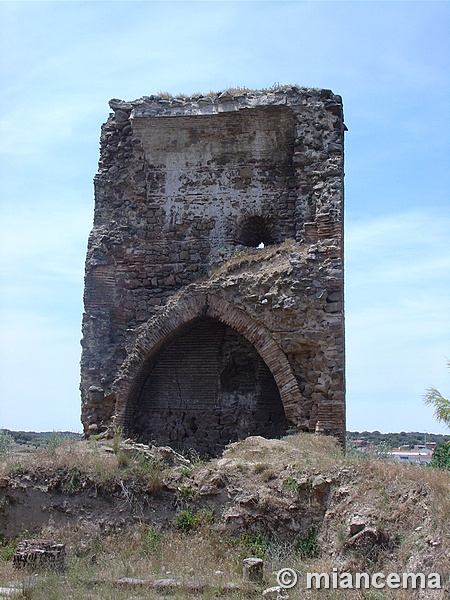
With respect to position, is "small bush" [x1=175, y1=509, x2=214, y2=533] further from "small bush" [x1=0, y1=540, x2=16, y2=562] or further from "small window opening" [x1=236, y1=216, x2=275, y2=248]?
"small window opening" [x1=236, y1=216, x2=275, y2=248]

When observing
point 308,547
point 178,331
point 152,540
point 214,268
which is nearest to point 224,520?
point 152,540

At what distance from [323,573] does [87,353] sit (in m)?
6.65

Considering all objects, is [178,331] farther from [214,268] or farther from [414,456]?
[414,456]

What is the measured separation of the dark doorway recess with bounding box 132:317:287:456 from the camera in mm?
12586

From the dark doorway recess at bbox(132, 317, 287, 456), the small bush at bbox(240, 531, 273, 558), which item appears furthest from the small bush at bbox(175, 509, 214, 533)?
the dark doorway recess at bbox(132, 317, 287, 456)

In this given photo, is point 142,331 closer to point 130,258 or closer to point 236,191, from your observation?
point 130,258

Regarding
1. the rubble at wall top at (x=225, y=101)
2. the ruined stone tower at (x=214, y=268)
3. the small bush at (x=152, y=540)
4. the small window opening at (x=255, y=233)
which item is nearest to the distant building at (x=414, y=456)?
the ruined stone tower at (x=214, y=268)

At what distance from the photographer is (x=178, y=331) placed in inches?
497

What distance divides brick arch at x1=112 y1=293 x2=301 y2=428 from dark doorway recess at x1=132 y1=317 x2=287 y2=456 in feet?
0.86

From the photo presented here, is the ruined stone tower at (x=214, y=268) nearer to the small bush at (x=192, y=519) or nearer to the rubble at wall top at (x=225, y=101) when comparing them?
the rubble at wall top at (x=225, y=101)

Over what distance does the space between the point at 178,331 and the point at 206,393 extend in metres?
1.13

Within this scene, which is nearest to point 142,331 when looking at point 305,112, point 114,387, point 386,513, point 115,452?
point 114,387

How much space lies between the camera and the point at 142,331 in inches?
503

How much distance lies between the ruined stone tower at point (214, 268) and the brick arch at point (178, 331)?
0.02 m
